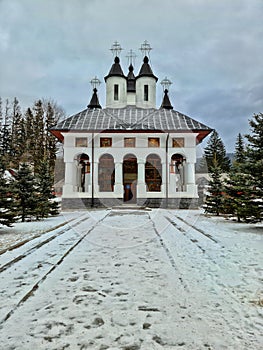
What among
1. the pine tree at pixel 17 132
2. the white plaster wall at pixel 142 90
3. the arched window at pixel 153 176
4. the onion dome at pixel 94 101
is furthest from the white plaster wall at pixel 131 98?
the pine tree at pixel 17 132

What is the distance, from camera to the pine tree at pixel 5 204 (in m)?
7.32

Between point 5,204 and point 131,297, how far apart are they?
5.56m

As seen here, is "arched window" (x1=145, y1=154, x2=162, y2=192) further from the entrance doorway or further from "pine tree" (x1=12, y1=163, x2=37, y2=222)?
"pine tree" (x1=12, y1=163, x2=37, y2=222)

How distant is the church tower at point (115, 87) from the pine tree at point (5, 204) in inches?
872

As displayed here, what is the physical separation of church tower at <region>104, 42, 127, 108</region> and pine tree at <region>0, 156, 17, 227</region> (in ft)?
72.7

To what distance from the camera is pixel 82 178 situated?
25.3 m

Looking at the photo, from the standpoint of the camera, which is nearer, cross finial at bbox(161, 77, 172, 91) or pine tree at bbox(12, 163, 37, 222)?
pine tree at bbox(12, 163, 37, 222)

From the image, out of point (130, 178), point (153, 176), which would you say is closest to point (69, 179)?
point (130, 178)

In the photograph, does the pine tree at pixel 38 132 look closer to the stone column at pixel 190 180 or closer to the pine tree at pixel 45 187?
the stone column at pixel 190 180

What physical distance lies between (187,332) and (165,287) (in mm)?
1071

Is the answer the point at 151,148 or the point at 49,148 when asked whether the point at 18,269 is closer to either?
the point at 151,148

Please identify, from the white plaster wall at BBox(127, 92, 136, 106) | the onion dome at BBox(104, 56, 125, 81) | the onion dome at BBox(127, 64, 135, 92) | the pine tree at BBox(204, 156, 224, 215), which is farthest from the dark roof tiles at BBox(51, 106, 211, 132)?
the onion dome at BBox(127, 64, 135, 92)

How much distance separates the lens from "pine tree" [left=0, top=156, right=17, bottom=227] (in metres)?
7.32

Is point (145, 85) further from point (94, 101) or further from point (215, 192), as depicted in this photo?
point (215, 192)
